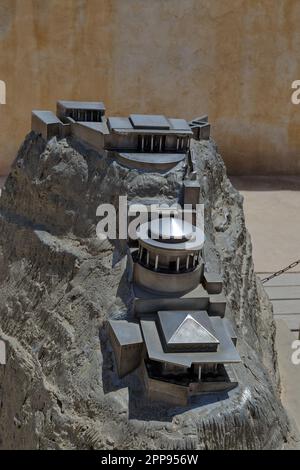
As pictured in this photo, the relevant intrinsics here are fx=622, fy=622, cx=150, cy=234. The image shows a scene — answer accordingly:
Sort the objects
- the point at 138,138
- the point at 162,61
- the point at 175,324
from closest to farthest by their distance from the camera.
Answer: the point at 175,324
the point at 138,138
the point at 162,61

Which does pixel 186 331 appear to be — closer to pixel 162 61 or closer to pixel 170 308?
pixel 170 308

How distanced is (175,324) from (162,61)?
Result: 1297cm

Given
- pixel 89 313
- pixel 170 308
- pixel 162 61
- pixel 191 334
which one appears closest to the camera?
pixel 191 334

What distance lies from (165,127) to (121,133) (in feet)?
2.06

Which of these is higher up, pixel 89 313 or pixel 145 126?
pixel 145 126

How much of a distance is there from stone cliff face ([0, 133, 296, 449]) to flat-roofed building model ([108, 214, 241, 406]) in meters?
0.20

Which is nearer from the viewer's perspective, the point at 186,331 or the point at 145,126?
the point at 186,331

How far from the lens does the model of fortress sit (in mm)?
5855

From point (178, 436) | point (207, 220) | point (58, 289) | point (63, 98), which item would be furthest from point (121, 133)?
point (63, 98)

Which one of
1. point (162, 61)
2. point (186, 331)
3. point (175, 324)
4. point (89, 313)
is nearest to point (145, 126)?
point (89, 313)

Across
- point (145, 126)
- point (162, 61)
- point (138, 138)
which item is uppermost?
point (162, 61)

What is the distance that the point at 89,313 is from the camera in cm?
730

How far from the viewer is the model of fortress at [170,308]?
5.86 m
